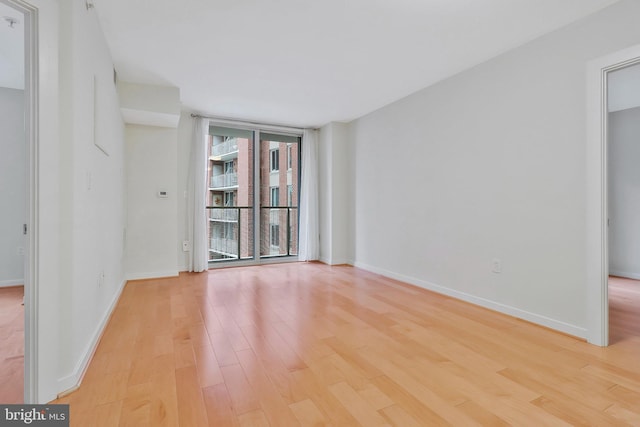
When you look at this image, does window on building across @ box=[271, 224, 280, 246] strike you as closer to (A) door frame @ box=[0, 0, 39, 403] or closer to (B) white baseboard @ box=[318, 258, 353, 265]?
(B) white baseboard @ box=[318, 258, 353, 265]

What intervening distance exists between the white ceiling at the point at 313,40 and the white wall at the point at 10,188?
1.71 meters

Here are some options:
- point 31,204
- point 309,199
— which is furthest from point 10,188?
point 309,199

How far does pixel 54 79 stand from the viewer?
5.12ft

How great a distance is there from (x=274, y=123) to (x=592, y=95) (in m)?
4.25

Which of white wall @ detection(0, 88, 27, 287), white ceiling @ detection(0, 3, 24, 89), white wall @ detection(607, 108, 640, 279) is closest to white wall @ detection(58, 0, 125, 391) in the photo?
white ceiling @ detection(0, 3, 24, 89)

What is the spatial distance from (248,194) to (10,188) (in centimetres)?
308

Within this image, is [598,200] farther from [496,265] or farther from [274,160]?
[274,160]

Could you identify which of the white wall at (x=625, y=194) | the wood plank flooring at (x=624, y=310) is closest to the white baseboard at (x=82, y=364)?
the wood plank flooring at (x=624, y=310)

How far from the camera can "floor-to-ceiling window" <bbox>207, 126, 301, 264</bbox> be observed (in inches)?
207

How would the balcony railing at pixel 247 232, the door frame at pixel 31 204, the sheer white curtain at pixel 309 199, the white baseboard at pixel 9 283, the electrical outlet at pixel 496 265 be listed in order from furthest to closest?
the sheer white curtain at pixel 309 199
the balcony railing at pixel 247 232
the white baseboard at pixel 9 283
the electrical outlet at pixel 496 265
the door frame at pixel 31 204

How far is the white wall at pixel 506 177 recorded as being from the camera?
7.89 ft

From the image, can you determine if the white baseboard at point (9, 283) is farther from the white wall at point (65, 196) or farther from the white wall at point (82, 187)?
the white wall at point (65, 196)

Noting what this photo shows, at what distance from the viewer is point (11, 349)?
2111 millimetres

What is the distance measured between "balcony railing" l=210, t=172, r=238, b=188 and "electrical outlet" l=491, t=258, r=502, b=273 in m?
4.21
